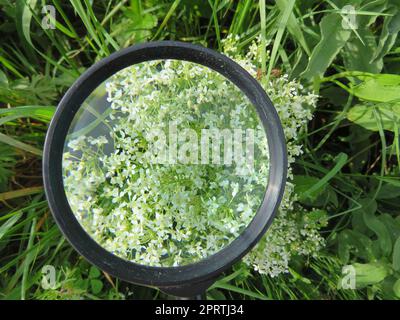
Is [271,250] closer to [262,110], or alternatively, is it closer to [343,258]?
[343,258]

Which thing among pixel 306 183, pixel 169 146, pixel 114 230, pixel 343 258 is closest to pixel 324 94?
pixel 306 183

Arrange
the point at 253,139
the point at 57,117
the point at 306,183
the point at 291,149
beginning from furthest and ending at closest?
the point at 306,183 → the point at 291,149 → the point at 253,139 → the point at 57,117

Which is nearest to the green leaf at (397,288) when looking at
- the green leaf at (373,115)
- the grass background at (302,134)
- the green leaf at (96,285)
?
the grass background at (302,134)

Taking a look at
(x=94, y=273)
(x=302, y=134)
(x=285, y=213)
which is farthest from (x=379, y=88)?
(x=94, y=273)

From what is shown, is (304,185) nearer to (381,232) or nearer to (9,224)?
(381,232)

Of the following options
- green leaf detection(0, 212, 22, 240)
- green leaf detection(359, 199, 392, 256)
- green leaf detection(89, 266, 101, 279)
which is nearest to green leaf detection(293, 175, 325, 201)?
green leaf detection(359, 199, 392, 256)

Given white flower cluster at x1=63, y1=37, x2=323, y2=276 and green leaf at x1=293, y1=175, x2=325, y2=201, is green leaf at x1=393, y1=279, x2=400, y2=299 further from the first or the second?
white flower cluster at x1=63, y1=37, x2=323, y2=276

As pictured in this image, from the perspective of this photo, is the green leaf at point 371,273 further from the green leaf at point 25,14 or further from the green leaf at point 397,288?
the green leaf at point 25,14
